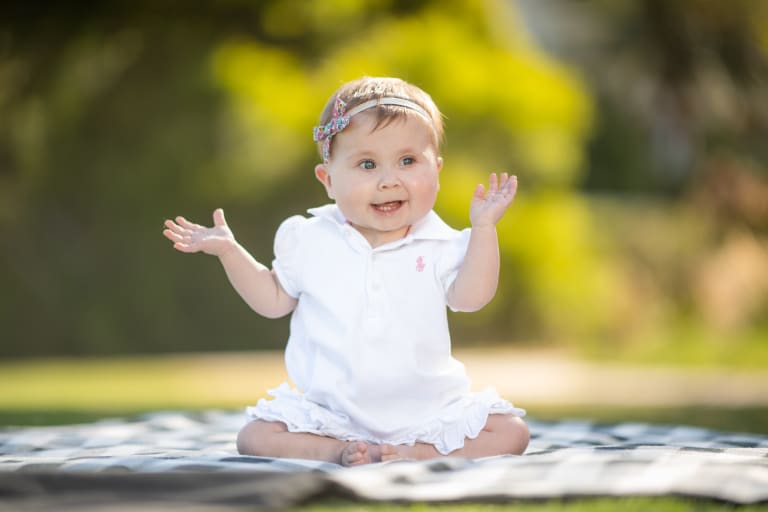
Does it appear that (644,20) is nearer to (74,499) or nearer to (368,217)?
(368,217)

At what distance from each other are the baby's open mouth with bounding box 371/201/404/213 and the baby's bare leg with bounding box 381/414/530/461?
0.63 meters

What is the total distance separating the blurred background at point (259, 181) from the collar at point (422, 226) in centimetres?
816

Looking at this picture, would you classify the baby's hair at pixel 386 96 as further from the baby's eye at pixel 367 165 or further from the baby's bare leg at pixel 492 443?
the baby's bare leg at pixel 492 443

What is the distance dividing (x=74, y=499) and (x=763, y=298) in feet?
39.0

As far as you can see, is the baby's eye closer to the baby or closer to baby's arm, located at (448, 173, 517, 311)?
the baby

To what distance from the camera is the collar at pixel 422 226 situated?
2.90m

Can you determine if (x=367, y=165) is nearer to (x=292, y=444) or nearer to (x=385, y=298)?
(x=385, y=298)

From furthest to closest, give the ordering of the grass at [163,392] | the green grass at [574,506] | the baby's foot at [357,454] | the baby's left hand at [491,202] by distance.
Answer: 1. the grass at [163,392]
2. the baby's left hand at [491,202]
3. the baby's foot at [357,454]
4. the green grass at [574,506]

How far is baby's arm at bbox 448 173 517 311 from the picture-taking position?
2738mm

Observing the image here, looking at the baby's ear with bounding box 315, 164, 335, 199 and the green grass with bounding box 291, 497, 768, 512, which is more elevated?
the baby's ear with bounding box 315, 164, 335, 199

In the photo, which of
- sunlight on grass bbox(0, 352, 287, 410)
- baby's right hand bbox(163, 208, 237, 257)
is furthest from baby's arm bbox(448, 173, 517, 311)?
sunlight on grass bbox(0, 352, 287, 410)

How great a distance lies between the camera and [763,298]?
41.5 ft

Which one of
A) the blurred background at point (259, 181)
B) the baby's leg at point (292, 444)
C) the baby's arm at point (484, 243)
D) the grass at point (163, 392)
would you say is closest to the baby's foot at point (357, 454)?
the baby's leg at point (292, 444)

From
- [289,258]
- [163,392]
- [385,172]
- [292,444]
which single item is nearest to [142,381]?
[163,392]
